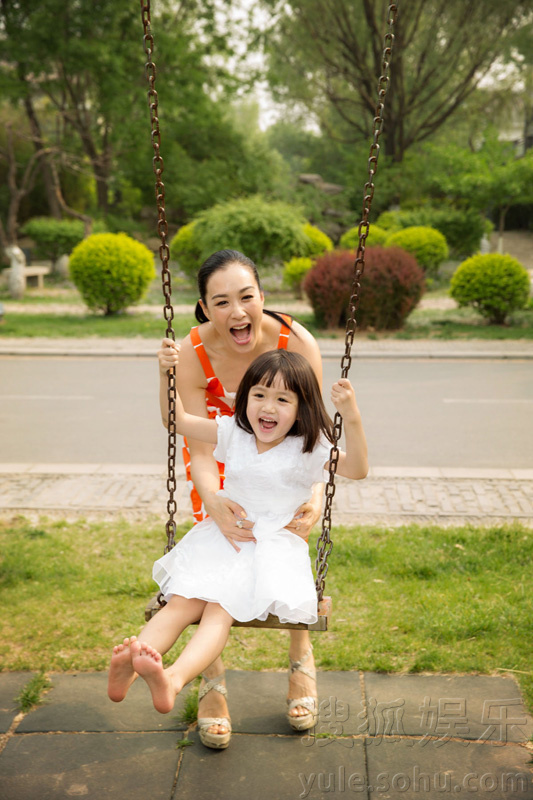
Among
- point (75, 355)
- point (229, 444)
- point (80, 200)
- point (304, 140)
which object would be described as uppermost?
point (304, 140)

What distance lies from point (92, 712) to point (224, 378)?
1.44 meters

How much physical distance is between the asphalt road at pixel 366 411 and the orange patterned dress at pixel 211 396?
384cm

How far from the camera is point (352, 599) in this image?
407 centimetres

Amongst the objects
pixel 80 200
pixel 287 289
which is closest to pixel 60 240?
pixel 80 200

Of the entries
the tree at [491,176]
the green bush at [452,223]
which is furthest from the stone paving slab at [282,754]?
the green bush at [452,223]

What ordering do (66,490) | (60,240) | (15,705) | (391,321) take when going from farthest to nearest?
(60,240) < (391,321) < (66,490) < (15,705)

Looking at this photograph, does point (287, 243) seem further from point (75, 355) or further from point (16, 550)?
point (16, 550)

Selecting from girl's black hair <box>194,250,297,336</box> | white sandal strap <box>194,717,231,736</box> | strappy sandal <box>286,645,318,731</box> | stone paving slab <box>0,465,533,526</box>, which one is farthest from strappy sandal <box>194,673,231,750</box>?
stone paving slab <box>0,465,533,526</box>

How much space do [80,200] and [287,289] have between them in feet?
43.7

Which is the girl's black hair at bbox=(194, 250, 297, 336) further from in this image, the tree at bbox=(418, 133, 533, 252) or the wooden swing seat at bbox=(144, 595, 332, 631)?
the tree at bbox=(418, 133, 533, 252)

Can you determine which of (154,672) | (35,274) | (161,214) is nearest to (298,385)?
(161,214)

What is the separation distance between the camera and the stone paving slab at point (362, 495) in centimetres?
536

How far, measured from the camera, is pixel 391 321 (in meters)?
14.4

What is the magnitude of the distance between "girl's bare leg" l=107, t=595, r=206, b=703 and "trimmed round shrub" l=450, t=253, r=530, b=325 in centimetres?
1261
